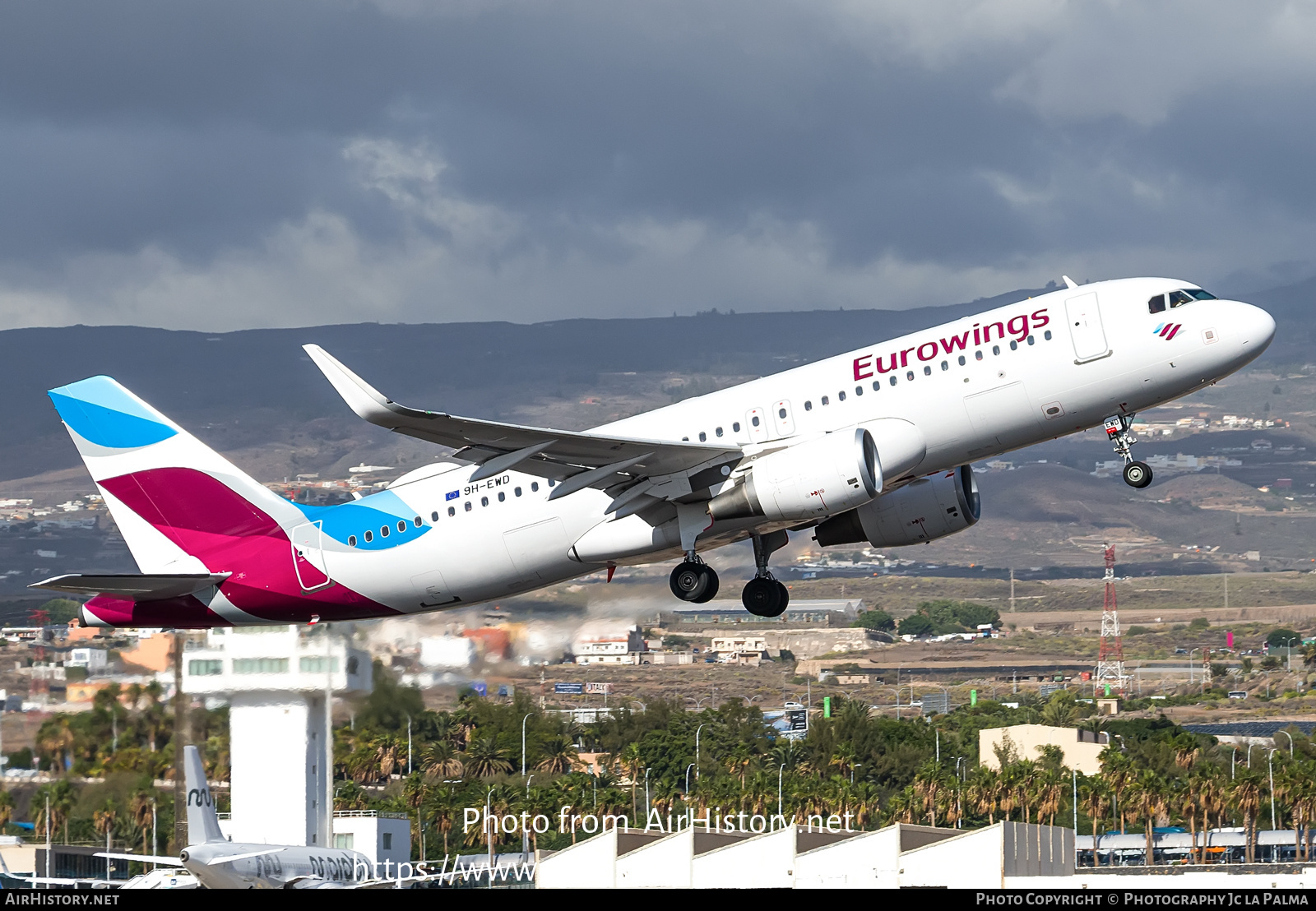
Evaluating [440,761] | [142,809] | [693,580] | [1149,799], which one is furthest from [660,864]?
[1149,799]

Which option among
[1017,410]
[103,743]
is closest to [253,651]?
[103,743]

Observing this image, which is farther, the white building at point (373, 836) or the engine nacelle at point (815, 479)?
the white building at point (373, 836)

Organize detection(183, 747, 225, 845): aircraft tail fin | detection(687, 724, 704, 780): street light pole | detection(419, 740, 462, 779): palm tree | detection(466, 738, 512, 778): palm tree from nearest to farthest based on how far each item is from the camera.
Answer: detection(183, 747, 225, 845): aircraft tail fin
detection(419, 740, 462, 779): palm tree
detection(466, 738, 512, 778): palm tree
detection(687, 724, 704, 780): street light pole

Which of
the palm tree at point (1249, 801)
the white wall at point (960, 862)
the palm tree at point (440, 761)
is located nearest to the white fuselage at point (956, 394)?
the white wall at point (960, 862)

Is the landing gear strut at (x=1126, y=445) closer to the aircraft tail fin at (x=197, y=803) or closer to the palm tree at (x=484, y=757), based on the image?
the aircraft tail fin at (x=197, y=803)

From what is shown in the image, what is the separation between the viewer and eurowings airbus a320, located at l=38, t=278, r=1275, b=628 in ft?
108

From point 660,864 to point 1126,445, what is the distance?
77.0 ft

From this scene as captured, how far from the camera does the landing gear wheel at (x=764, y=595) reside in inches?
1446

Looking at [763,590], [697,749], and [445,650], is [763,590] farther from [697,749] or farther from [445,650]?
[697,749]

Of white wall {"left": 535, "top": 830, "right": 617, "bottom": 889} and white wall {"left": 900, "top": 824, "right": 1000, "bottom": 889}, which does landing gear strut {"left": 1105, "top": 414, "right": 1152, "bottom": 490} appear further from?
white wall {"left": 535, "top": 830, "right": 617, "bottom": 889}

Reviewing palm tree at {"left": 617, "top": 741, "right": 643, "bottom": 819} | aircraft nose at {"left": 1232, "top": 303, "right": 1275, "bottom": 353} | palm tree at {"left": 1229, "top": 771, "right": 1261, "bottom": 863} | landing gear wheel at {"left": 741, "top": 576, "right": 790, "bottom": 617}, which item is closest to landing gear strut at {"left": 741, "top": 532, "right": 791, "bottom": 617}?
landing gear wheel at {"left": 741, "top": 576, "right": 790, "bottom": 617}

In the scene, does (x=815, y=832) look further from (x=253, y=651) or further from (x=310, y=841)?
(x=253, y=651)

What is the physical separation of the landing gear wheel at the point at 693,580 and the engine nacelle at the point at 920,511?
3.31 meters

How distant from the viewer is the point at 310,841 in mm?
52125
